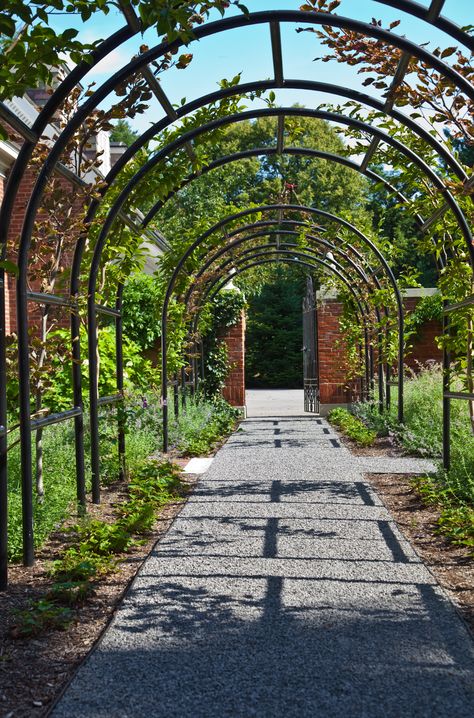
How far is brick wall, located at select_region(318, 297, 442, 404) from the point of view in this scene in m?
17.0

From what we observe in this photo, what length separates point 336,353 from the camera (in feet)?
56.5

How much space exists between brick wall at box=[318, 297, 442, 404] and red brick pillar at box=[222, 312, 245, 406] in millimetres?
1642

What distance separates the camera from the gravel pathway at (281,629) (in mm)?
2980

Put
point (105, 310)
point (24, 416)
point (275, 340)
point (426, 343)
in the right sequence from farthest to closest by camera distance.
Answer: point (275, 340)
point (426, 343)
point (105, 310)
point (24, 416)

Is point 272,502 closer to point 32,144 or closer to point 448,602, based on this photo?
point 448,602

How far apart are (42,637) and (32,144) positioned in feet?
8.39

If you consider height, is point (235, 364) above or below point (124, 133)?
below

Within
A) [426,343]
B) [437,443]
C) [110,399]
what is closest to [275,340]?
[426,343]

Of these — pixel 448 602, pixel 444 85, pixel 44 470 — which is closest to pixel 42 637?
pixel 448 602

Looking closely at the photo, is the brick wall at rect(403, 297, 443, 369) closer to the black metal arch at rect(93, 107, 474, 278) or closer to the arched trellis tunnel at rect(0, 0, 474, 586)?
the arched trellis tunnel at rect(0, 0, 474, 586)

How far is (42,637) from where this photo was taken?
3729mm

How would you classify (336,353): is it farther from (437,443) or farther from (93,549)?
(93,549)

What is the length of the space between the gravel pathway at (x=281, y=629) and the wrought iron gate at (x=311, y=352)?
10688mm

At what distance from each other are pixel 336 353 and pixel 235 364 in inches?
81.9
